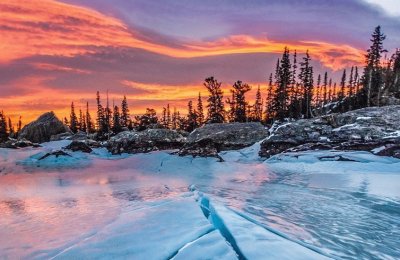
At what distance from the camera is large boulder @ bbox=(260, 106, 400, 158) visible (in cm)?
1327

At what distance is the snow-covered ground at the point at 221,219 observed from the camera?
2.98 metres

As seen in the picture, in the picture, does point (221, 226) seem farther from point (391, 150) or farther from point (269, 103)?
point (269, 103)

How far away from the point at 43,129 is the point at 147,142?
3273cm

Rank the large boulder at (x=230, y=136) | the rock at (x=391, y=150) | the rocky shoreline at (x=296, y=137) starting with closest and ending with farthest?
the rock at (x=391, y=150), the rocky shoreline at (x=296, y=137), the large boulder at (x=230, y=136)

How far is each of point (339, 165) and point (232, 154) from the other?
7.22m

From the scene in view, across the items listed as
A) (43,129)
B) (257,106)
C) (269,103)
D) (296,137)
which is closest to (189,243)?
(296,137)

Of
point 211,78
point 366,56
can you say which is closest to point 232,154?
point 211,78

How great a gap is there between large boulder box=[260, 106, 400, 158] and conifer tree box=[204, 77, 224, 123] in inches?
1329

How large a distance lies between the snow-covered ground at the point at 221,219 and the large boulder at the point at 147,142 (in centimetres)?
1252

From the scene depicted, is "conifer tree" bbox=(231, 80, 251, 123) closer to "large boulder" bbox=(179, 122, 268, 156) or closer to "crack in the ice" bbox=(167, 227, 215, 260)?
"large boulder" bbox=(179, 122, 268, 156)

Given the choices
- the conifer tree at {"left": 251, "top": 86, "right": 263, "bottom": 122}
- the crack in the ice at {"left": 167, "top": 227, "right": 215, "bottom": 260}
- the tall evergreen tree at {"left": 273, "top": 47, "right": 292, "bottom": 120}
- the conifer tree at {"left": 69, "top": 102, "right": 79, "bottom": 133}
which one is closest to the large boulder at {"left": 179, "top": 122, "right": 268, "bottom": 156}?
the crack in the ice at {"left": 167, "top": 227, "right": 215, "bottom": 260}

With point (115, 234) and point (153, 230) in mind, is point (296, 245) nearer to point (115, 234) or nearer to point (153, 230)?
point (153, 230)

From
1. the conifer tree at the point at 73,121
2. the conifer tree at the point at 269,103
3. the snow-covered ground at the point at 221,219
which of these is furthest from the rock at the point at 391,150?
the conifer tree at the point at 73,121

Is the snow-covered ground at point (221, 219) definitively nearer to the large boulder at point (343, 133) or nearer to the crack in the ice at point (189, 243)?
the crack in the ice at point (189, 243)
